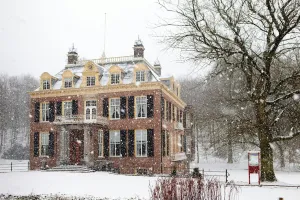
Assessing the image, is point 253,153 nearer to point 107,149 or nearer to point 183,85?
point 107,149

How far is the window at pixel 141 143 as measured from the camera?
2886cm

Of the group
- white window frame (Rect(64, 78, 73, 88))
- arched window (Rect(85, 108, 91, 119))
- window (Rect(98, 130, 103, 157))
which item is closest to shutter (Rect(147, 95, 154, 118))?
window (Rect(98, 130, 103, 157))

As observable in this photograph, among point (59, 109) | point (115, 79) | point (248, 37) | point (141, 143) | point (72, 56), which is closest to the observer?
point (248, 37)

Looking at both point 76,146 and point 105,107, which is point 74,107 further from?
point 76,146

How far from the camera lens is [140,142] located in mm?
29094

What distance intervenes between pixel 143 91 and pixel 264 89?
12.4 m

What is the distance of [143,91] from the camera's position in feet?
95.6

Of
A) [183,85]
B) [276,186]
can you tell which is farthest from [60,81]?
[183,85]

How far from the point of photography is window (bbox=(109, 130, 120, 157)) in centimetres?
2969

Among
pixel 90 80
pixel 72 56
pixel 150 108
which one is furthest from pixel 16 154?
pixel 150 108

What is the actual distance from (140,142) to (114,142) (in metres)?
2.48

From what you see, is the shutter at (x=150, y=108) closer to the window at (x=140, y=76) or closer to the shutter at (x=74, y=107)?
the window at (x=140, y=76)

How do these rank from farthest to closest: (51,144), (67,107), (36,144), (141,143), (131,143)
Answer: (36,144), (67,107), (51,144), (131,143), (141,143)

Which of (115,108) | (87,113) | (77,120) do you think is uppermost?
(115,108)
